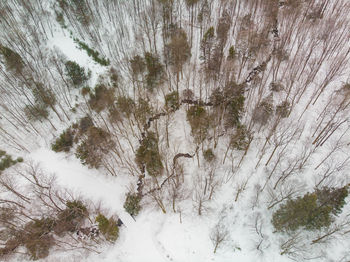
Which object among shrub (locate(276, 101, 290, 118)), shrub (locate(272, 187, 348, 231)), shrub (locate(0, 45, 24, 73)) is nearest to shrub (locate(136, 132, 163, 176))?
shrub (locate(272, 187, 348, 231))

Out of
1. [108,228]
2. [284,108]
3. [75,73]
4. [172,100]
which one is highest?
[284,108]

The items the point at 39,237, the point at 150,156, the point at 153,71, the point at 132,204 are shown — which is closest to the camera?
the point at 39,237

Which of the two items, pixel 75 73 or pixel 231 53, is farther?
pixel 75 73

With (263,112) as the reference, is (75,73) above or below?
above

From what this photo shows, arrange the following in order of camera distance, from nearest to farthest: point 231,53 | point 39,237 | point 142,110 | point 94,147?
point 39,237 < point 94,147 < point 142,110 < point 231,53

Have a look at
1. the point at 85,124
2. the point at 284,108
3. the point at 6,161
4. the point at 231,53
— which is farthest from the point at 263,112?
the point at 6,161

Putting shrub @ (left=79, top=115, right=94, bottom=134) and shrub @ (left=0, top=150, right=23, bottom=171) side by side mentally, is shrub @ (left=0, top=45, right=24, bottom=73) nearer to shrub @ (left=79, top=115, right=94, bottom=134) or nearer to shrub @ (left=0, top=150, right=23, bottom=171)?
shrub @ (left=79, top=115, right=94, bottom=134)

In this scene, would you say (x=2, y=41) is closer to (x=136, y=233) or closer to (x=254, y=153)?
(x=136, y=233)

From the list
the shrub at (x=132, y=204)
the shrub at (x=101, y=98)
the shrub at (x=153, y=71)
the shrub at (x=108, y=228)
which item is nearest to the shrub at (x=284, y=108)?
the shrub at (x=153, y=71)

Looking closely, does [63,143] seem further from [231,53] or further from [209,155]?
[231,53]
